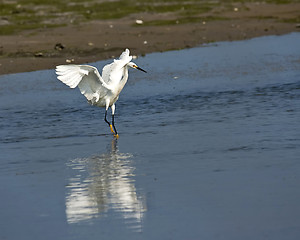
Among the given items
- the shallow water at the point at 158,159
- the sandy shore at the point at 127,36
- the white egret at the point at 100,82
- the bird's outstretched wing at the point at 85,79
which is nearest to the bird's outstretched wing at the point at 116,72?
the white egret at the point at 100,82

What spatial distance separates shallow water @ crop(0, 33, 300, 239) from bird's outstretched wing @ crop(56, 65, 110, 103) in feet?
1.84

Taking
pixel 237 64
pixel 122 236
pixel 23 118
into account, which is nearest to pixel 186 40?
pixel 237 64

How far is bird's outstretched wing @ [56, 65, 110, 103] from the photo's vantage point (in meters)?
10.5

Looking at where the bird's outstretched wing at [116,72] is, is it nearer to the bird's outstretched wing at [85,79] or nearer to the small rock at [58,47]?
the bird's outstretched wing at [85,79]

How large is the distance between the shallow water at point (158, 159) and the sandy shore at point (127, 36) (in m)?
2.26

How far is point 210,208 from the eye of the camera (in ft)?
21.6

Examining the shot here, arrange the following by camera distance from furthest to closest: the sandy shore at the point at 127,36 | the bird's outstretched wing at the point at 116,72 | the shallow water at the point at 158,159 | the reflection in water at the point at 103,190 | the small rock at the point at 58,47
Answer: the small rock at the point at 58,47 < the sandy shore at the point at 127,36 < the bird's outstretched wing at the point at 116,72 < the reflection in water at the point at 103,190 < the shallow water at the point at 158,159

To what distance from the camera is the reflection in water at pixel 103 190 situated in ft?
21.9

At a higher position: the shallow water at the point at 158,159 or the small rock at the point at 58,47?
the small rock at the point at 58,47

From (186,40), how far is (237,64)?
12.9ft

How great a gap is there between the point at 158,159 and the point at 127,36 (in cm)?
1286

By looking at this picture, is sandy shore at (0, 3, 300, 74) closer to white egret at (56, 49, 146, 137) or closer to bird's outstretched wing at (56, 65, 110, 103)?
white egret at (56, 49, 146, 137)

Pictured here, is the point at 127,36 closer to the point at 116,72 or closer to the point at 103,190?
the point at 116,72

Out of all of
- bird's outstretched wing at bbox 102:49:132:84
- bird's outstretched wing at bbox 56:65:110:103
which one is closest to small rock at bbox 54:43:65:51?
bird's outstretched wing at bbox 102:49:132:84
